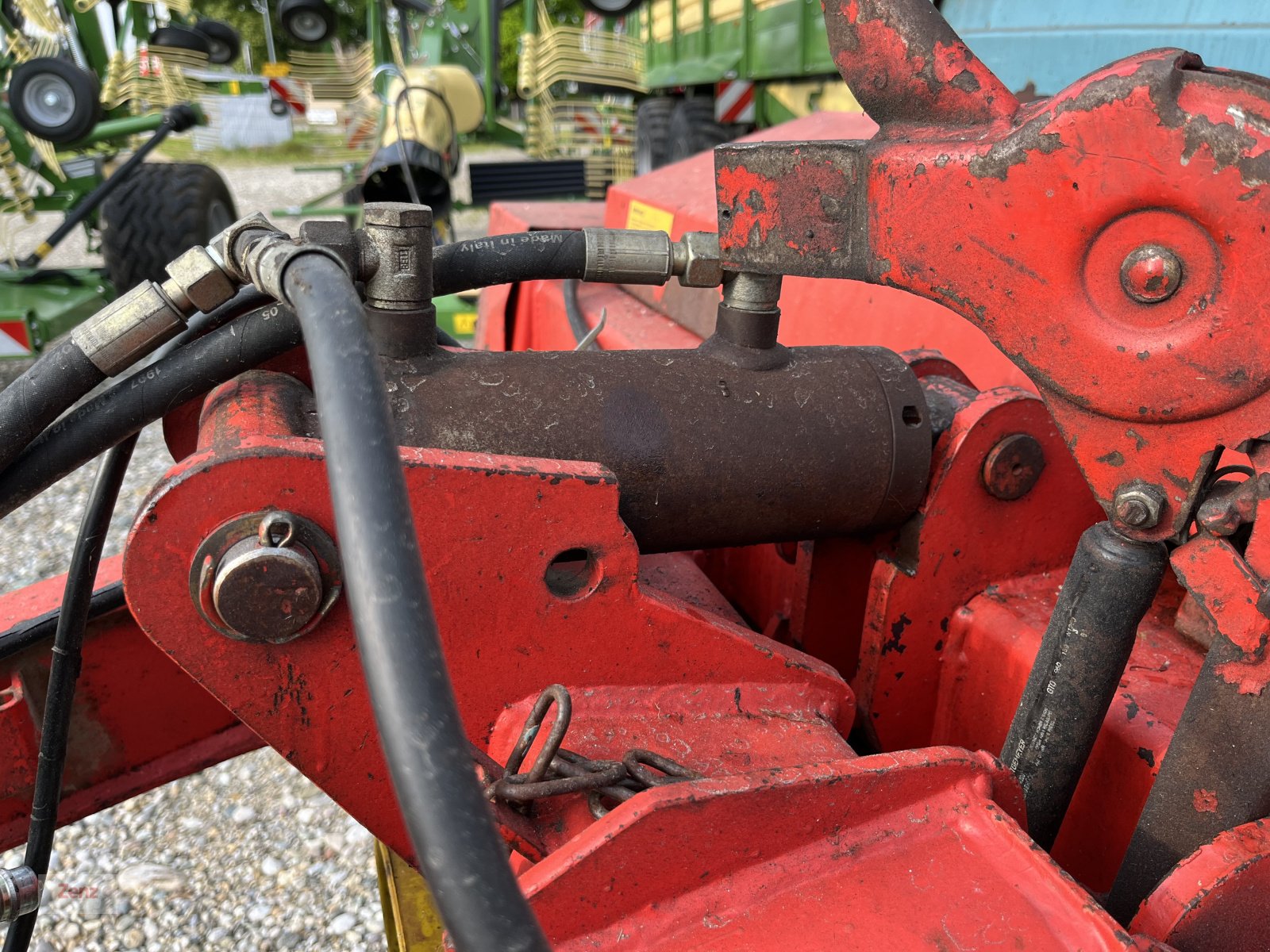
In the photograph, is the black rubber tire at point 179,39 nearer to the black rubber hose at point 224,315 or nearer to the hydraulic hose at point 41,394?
the black rubber hose at point 224,315

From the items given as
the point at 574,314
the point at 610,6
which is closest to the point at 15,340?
the point at 574,314

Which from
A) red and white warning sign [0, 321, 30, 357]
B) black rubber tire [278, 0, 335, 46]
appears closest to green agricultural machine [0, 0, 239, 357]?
red and white warning sign [0, 321, 30, 357]

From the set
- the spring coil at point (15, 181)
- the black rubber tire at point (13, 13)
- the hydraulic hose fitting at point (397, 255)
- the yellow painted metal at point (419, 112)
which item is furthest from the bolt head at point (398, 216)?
the black rubber tire at point (13, 13)

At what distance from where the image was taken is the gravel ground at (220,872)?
174 centimetres

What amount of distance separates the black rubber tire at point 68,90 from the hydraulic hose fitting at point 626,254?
4.36m

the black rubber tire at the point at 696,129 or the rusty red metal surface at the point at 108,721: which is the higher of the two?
the rusty red metal surface at the point at 108,721

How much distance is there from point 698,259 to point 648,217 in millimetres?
1415

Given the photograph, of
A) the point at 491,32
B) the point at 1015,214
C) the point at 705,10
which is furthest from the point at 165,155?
the point at 1015,214

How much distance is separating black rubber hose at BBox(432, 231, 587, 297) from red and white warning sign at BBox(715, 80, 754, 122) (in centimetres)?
516

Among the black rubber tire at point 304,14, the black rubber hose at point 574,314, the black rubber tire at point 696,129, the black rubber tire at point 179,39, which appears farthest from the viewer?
the black rubber tire at point 304,14

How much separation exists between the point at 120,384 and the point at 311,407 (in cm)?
18

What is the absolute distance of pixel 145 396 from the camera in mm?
912

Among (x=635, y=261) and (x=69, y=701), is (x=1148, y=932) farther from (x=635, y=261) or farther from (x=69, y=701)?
(x=69, y=701)

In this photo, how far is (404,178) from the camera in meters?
4.86
